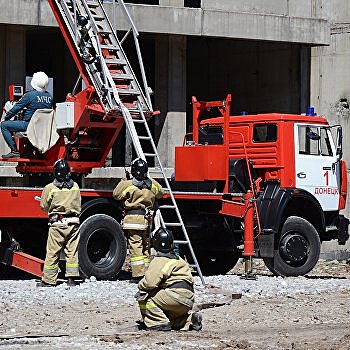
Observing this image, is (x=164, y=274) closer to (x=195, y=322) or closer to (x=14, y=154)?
(x=195, y=322)

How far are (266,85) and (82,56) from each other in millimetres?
9843

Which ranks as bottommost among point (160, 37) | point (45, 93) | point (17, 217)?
point (17, 217)

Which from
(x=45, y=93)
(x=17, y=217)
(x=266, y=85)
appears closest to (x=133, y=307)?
(x=17, y=217)

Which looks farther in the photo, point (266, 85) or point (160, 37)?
point (266, 85)

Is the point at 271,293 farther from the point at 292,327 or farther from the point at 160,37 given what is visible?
the point at 160,37

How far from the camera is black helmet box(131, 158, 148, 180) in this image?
16125mm

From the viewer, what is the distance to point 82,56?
17594 millimetres

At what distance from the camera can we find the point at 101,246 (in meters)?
17.0

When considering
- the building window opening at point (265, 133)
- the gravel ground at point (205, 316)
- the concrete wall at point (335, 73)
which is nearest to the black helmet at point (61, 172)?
the gravel ground at point (205, 316)

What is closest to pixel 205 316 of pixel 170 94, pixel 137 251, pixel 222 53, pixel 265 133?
pixel 137 251

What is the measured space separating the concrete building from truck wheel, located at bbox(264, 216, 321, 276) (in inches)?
199

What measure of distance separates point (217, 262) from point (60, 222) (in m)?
4.92

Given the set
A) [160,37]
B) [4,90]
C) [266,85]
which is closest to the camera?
[4,90]

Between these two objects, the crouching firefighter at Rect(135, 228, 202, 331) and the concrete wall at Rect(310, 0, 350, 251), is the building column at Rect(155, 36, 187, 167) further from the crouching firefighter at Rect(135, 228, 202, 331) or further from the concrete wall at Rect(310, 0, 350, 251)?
the crouching firefighter at Rect(135, 228, 202, 331)
